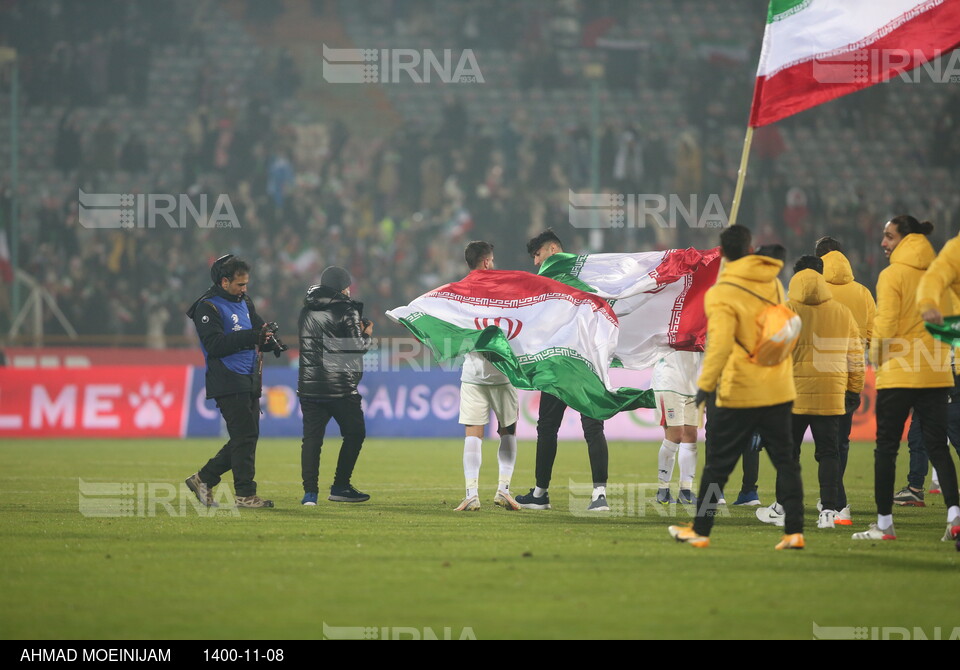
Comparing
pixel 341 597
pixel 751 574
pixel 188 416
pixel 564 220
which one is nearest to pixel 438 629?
pixel 341 597

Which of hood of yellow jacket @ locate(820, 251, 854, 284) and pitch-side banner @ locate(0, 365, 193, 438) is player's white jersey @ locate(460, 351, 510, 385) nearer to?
hood of yellow jacket @ locate(820, 251, 854, 284)

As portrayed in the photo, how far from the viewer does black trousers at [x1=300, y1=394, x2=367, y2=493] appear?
11555 millimetres

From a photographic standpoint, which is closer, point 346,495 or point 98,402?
point 346,495

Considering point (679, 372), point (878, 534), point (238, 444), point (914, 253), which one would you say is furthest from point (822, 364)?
point (238, 444)

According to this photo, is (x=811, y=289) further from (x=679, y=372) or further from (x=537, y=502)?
(x=537, y=502)

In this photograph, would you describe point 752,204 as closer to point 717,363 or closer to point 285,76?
point 285,76

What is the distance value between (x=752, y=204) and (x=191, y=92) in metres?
14.7

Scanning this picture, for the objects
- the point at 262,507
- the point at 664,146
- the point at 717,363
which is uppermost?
the point at 664,146

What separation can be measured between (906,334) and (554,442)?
11.7ft

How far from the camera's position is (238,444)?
11.0 meters

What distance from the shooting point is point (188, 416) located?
21.5 m

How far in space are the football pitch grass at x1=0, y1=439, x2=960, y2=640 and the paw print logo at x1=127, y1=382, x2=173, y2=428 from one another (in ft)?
28.1

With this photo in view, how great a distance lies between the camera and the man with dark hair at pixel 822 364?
962 cm

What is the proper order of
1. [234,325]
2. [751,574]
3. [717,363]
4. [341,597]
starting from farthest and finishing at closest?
1. [234,325]
2. [717,363]
3. [751,574]
4. [341,597]
